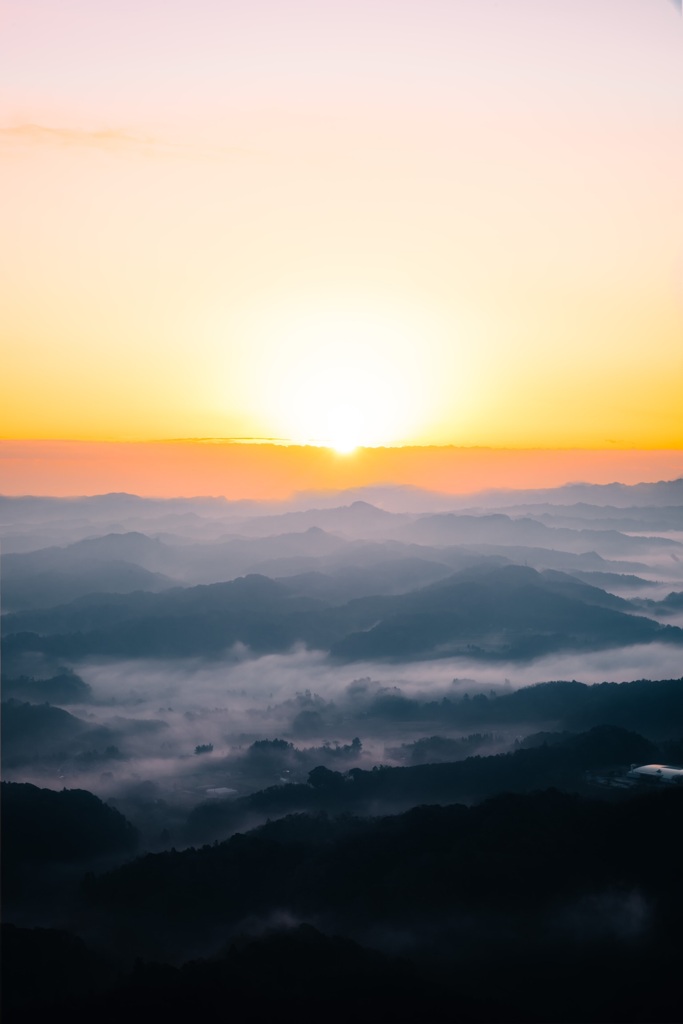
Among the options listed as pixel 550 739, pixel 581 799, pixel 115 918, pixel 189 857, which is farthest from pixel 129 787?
pixel 581 799

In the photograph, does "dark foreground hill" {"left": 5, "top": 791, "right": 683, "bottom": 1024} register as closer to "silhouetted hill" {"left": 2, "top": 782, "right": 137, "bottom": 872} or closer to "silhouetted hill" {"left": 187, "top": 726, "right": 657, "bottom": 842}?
"silhouetted hill" {"left": 2, "top": 782, "right": 137, "bottom": 872}

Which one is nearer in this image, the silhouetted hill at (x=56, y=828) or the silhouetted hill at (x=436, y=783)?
the silhouetted hill at (x=56, y=828)

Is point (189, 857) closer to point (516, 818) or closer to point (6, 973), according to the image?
point (6, 973)

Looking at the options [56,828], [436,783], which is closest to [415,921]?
[436,783]

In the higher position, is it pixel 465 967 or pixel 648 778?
pixel 648 778

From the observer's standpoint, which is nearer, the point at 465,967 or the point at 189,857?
the point at 465,967

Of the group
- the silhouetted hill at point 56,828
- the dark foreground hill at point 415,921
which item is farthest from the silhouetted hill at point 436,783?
the dark foreground hill at point 415,921

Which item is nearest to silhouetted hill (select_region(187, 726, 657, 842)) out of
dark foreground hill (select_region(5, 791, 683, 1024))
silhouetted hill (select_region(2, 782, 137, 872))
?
silhouetted hill (select_region(2, 782, 137, 872))

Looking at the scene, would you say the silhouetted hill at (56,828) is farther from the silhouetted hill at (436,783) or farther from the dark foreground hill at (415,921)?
the dark foreground hill at (415,921)

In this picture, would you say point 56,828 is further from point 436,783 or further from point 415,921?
point 415,921

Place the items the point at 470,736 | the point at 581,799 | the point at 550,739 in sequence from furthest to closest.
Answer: the point at 470,736
the point at 550,739
the point at 581,799

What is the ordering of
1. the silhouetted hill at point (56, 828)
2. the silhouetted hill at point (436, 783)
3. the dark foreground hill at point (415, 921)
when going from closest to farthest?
the dark foreground hill at point (415, 921) → the silhouetted hill at point (56, 828) → the silhouetted hill at point (436, 783)
